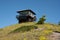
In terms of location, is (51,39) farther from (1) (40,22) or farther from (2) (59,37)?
(1) (40,22)

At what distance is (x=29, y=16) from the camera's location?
246ft

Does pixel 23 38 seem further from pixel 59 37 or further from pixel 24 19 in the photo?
pixel 24 19

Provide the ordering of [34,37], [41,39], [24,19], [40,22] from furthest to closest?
[24,19]
[40,22]
[34,37]
[41,39]

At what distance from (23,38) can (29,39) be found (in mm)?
1395

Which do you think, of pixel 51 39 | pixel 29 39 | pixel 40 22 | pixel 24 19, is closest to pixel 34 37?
pixel 29 39

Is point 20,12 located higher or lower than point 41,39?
higher

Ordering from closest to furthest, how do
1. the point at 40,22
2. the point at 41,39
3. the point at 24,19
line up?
the point at 41,39, the point at 40,22, the point at 24,19

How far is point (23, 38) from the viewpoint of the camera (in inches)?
1272

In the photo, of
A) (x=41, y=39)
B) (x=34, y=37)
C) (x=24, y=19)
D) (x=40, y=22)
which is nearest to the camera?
(x=41, y=39)

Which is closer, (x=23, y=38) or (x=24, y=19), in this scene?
(x=23, y=38)

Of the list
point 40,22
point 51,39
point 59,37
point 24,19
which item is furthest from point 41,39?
point 24,19

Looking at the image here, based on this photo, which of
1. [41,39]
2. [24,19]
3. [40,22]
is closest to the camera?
[41,39]

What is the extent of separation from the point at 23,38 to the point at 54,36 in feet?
18.6

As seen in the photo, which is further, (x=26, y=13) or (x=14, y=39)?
(x=26, y=13)
